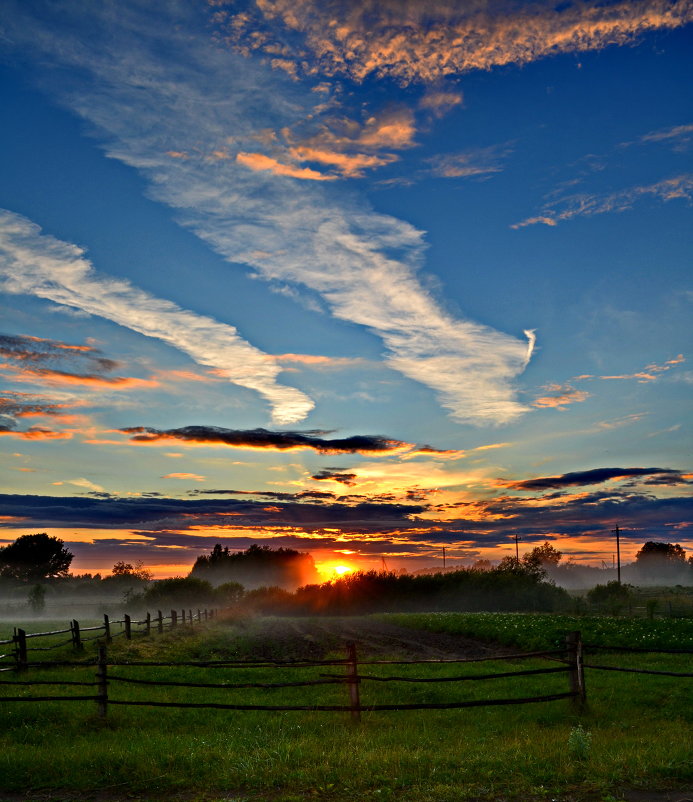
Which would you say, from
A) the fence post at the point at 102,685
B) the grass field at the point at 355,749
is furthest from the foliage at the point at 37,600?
the fence post at the point at 102,685

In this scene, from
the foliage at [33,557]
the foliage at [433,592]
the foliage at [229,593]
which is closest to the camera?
the foliage at [433,592]

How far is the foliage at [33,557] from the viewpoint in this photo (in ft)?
425

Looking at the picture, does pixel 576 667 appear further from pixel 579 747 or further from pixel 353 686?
pixel 353 686

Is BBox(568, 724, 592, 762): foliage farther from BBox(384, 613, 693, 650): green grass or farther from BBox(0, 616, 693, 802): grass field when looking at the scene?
BBox(384, 613, 693, 650): green grass

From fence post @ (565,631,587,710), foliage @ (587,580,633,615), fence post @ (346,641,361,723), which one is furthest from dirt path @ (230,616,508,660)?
foliage @ (587,580,633,615)

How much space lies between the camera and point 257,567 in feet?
476

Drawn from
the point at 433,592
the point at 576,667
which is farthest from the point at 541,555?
the point at 576,667

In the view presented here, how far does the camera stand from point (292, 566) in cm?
15638

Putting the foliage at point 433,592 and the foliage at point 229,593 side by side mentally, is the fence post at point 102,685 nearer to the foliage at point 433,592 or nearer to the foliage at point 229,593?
the foliage at point 433,592

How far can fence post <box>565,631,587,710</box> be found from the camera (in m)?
15.3

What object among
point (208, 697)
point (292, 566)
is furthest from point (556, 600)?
point (292, 566)

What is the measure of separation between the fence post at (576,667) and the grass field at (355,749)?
0.42 m

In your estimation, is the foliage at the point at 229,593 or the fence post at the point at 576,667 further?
the foliage at the point at 229,593

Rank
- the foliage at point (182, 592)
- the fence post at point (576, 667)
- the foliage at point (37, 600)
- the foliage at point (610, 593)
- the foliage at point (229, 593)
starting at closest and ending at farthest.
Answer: the fence post at point (576, 667)
the foliage at point (610, 593)
the foliage at point (182, 592)
the foliage at point (229, 593)
the foliage at point (37, 600)
